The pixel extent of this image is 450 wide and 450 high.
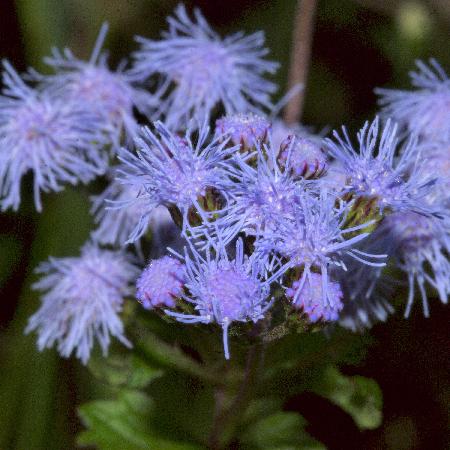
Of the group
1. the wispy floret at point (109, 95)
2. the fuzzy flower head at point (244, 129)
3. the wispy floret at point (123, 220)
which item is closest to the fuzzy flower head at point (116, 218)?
the wispy floret at point (123, 220)

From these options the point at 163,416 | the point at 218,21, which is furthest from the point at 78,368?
the point at 218,21

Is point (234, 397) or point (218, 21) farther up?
point (218, 21)

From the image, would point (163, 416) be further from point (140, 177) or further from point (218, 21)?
point (218, 21)

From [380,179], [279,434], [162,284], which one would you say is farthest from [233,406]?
[380,179]

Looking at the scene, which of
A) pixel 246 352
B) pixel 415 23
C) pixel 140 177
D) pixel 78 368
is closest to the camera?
pixel 140 177

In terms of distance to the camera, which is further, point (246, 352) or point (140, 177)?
point (246, 352)

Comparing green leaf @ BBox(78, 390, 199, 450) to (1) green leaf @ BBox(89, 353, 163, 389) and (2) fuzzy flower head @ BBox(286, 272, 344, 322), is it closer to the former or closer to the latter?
(1) green leaf @ BBox(89, 353, 163, 389)
